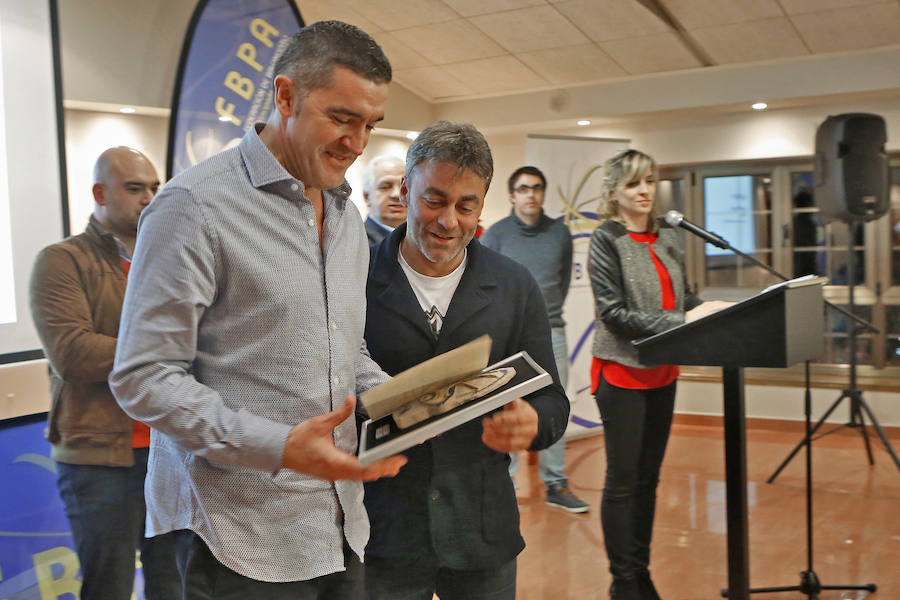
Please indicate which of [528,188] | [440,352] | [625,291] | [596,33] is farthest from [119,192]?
[596,33]

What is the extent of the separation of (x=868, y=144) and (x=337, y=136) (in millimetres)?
4604

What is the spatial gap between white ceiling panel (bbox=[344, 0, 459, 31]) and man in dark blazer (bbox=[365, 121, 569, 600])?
3863 millimetres

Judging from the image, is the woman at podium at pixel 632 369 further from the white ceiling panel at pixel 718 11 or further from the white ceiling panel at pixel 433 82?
the white ceiling panel at pixel 433 82

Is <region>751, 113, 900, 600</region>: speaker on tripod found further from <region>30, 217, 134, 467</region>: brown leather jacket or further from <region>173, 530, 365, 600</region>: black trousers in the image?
<region>173, 530, 365, 600</region>: black trousers

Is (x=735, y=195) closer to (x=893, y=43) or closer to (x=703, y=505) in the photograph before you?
(x=893, y=43)

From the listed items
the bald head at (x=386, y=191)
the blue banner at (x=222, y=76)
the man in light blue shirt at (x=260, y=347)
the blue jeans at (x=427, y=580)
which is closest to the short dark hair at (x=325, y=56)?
the man in light blue shirt at (x=260, y=347)

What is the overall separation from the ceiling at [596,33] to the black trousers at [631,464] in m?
3.17

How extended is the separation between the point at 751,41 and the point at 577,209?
66.7 inches

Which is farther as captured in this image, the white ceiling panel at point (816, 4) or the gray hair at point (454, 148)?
the white ceiling panel at point (816, 4)

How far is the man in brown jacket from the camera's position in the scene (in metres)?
2.13

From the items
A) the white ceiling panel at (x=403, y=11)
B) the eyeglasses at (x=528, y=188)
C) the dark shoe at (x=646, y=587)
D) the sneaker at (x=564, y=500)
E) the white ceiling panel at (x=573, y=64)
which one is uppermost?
the white ceiling panel at (x=403, y=11)

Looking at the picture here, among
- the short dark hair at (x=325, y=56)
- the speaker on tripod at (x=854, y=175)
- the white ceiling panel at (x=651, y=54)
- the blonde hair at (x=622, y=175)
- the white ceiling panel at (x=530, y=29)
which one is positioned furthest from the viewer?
the white ceiling panel at (x=651, y=54)

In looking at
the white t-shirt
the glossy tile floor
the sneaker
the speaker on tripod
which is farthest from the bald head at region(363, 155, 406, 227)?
the speaker on tripod

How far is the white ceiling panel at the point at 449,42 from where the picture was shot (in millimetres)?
5328
